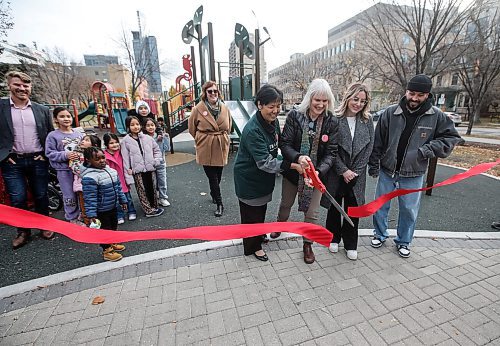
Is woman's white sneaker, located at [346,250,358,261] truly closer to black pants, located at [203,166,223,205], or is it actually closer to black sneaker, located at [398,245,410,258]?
black sneaker, located at [398,245,410,258]

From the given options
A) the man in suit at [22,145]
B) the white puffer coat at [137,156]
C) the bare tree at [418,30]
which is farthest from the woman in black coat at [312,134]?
the bare tree at [418,30]

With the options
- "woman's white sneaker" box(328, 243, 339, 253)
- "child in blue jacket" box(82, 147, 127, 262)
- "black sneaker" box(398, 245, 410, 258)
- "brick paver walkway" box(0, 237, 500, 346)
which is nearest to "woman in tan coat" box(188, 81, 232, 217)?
"child in blue jacket" box(82, 147, 127, 262)

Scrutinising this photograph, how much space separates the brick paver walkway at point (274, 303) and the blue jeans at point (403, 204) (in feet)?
0.96

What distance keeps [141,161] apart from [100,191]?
1233 millimetres

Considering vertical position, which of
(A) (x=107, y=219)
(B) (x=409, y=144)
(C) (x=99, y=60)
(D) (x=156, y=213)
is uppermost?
(C) (x=99, y=60)

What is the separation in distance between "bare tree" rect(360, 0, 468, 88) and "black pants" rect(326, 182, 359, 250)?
33.7ft

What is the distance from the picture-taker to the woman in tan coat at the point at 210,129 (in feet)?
13.7

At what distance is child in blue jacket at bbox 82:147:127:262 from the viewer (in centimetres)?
286

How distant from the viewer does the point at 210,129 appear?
13.9 ft

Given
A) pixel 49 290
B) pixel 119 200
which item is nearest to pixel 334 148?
pixel 119 200

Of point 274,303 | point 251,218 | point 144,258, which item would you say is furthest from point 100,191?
point 274,303

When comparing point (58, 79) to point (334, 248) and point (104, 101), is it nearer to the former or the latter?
point (104, 101)

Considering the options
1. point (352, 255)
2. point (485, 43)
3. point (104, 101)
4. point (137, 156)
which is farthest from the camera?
point (104, 101)

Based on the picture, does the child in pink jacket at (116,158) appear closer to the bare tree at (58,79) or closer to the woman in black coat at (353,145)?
the woman in black coat at (353,145)
